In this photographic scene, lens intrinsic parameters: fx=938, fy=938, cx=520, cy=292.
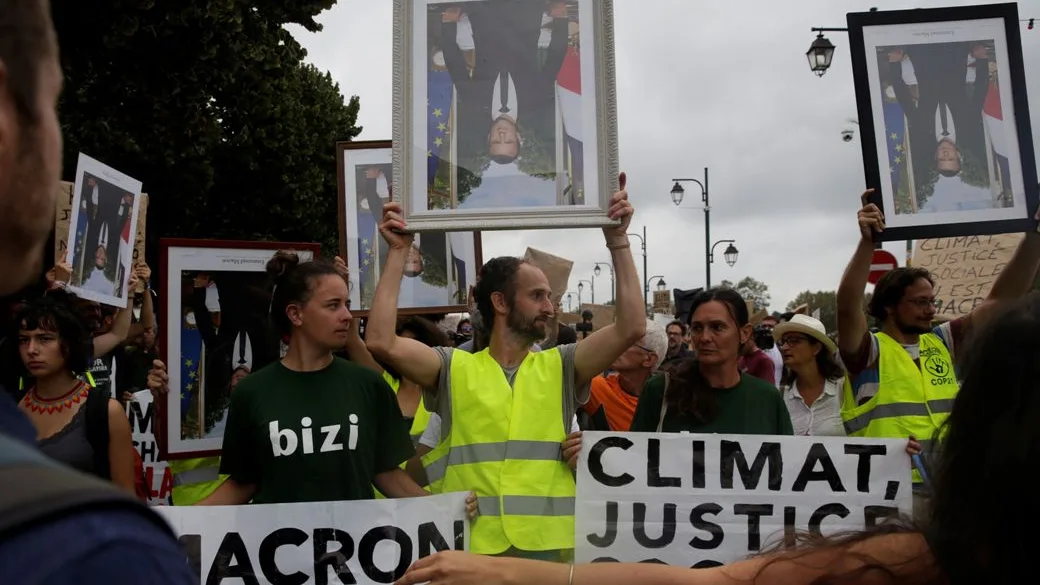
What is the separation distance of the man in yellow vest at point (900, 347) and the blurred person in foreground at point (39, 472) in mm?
4155

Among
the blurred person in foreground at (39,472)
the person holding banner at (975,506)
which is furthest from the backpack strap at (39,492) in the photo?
the person holding banner at (975,506)

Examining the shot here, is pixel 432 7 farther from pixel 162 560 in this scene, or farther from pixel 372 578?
pixel 162 560

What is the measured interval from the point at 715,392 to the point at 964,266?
625cm

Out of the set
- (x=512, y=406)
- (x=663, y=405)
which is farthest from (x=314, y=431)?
(x=663, y=405)

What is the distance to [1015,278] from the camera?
4.73m

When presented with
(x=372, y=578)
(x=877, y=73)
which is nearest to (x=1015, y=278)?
(x=877, y=73)

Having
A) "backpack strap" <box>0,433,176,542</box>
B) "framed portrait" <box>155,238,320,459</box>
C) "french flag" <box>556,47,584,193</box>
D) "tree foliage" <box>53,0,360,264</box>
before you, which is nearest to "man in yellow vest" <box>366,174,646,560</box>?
"french flag" <box>556,47,584,193</box>

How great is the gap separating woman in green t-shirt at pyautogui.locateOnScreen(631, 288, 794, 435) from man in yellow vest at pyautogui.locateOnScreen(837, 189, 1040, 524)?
0.58m

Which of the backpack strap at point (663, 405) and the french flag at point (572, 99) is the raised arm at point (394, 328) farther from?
the backpack strap at point (663, 405)

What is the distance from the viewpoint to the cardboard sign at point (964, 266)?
920cm

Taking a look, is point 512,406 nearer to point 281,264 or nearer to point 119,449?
point 281,264

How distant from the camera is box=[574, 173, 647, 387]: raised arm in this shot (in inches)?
150

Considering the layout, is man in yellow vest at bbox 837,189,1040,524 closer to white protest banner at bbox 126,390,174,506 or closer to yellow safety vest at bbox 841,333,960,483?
yellow safety vest at bbox 841,333,960,483

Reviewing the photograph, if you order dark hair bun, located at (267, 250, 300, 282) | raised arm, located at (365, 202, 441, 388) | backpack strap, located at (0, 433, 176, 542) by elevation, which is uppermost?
→ dark hair bun, located at (267, 250, 300, 282)
